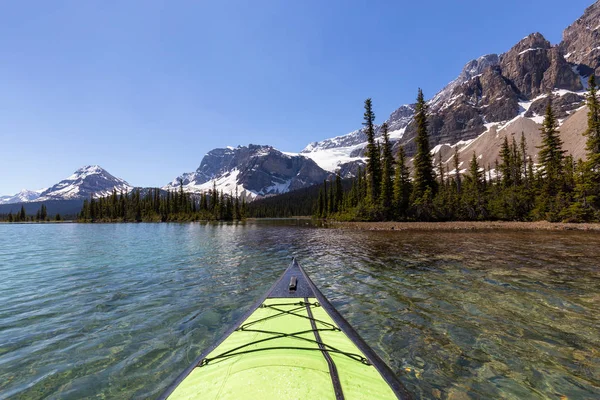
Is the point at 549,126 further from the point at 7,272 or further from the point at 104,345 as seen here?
the point at 7,272

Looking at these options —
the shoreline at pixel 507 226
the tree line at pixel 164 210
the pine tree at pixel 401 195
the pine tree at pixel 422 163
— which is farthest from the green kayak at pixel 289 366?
the tree line at pixel 164 210

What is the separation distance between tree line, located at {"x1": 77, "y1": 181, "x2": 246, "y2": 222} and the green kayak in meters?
109

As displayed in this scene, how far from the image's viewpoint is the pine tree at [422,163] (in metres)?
48.6

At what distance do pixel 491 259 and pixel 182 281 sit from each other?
15.4 m

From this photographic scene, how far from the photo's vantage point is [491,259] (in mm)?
14586

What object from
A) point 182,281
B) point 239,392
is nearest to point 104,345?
point 239,392

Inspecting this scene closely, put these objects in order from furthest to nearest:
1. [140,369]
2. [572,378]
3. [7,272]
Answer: [7,272] < [140,369] < [572,378]

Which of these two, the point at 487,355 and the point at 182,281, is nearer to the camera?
the point at 487,355

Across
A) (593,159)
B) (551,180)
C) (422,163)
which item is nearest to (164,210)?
(422,163)

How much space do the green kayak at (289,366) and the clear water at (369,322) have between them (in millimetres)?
1400

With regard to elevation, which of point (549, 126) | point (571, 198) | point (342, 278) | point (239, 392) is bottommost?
point (342, 278)

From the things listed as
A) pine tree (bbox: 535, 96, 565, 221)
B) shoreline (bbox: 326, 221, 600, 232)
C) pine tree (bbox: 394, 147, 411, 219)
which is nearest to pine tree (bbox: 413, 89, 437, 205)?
pine tree (bbox: 394, 147, 411, 219)

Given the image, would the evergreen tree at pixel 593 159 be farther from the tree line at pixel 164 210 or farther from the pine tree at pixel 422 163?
the tree line at pixel 164 210

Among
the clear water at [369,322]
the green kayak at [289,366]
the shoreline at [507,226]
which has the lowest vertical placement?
the clear water at [369,322]
